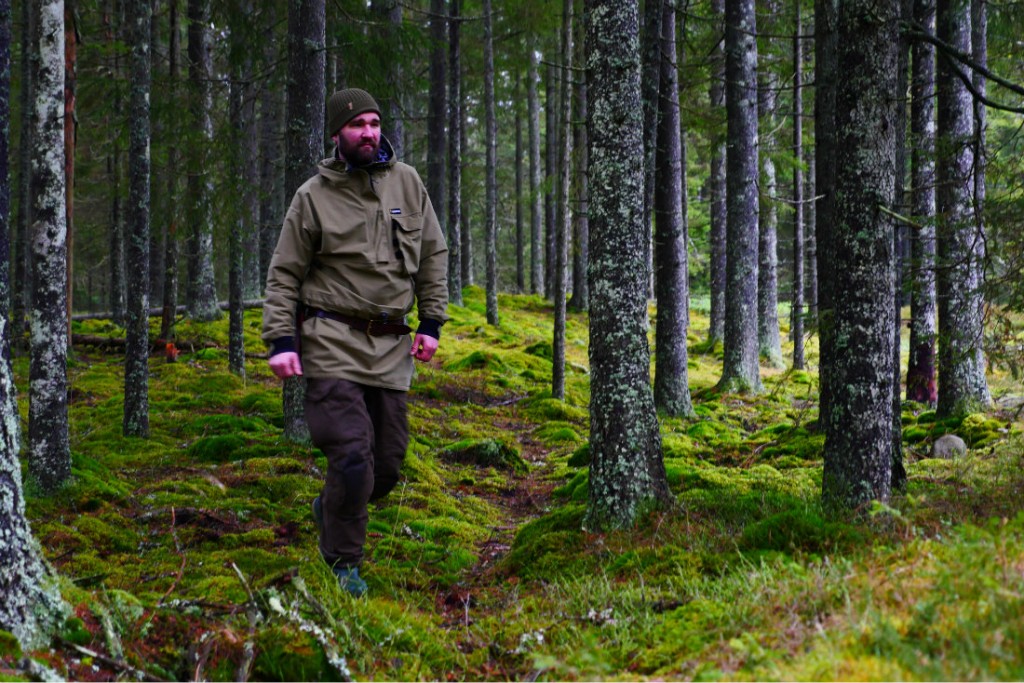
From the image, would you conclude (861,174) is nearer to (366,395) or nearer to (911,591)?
(911,591)

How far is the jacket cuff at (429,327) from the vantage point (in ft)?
16.2

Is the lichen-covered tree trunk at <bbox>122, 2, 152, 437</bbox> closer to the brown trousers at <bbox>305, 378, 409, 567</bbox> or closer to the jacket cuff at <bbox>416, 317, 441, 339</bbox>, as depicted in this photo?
the jacket cuff at <bbox>416, 317, 441, 339</bbox>

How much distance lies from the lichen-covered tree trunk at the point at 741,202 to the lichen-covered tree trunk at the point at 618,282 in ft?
29.7

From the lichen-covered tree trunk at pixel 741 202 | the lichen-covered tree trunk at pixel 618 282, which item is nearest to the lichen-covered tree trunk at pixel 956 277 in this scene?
the lichen-covered tree trunk at pixel 741 202

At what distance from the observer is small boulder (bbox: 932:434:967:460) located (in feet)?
26.0

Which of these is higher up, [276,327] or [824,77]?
[824,77]

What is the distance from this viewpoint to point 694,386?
16047 mm

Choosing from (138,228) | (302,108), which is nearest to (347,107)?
(302,108)

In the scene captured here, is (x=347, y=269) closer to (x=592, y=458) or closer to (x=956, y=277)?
(x=592, y=458)

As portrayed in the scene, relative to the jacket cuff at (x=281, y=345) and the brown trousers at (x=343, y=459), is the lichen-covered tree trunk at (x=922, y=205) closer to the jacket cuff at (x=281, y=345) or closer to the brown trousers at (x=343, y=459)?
the brown trousers at (x=343, y=459)

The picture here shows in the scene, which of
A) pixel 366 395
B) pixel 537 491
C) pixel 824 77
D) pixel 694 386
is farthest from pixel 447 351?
pixel 366 395

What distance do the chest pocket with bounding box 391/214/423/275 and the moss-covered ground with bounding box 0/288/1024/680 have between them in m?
1.83

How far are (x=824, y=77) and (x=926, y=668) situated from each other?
736cm

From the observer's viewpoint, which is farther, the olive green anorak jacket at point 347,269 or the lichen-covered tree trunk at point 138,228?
the lichen-covered tree trunk at point 138,228
